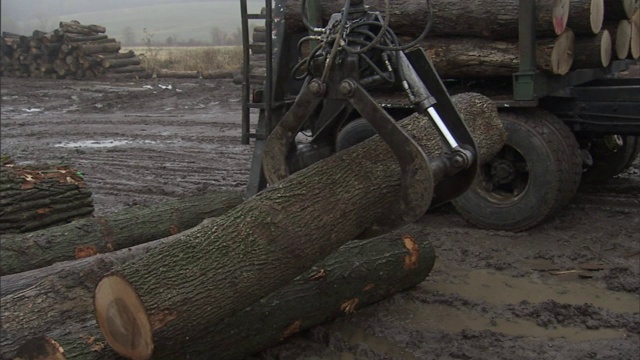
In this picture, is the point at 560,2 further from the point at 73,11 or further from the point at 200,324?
the point at 73,11

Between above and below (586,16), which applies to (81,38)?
below

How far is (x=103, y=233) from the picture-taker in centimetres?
565

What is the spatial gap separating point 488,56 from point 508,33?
0.24m

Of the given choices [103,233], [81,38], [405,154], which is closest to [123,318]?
[405,154]

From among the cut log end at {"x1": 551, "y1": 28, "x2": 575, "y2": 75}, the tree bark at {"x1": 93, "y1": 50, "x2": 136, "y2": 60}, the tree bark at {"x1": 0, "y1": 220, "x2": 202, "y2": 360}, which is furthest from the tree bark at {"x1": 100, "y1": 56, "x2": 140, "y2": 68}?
the cut log end at {"x1": 551, "y1": 28, "x2": 575, "y2": 75}

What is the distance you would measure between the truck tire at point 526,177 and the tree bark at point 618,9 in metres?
1.00

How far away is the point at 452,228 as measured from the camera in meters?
6.62

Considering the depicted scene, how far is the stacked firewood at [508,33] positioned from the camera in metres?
5.92

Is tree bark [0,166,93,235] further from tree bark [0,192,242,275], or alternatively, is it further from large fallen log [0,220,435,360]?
large fallen log [0,220,435,360]

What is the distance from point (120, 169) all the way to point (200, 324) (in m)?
6.35

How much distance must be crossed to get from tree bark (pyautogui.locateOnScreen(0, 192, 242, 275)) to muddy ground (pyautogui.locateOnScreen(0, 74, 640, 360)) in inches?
69.4

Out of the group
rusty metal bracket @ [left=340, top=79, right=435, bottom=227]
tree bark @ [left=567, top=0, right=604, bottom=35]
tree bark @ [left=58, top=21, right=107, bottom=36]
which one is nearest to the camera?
rusty metal bracket @ [left=340, top=79, right=435, bottom=227]

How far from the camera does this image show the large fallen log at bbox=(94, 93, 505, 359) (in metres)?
3.51

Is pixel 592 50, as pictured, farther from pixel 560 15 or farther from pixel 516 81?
pixel 516 81
